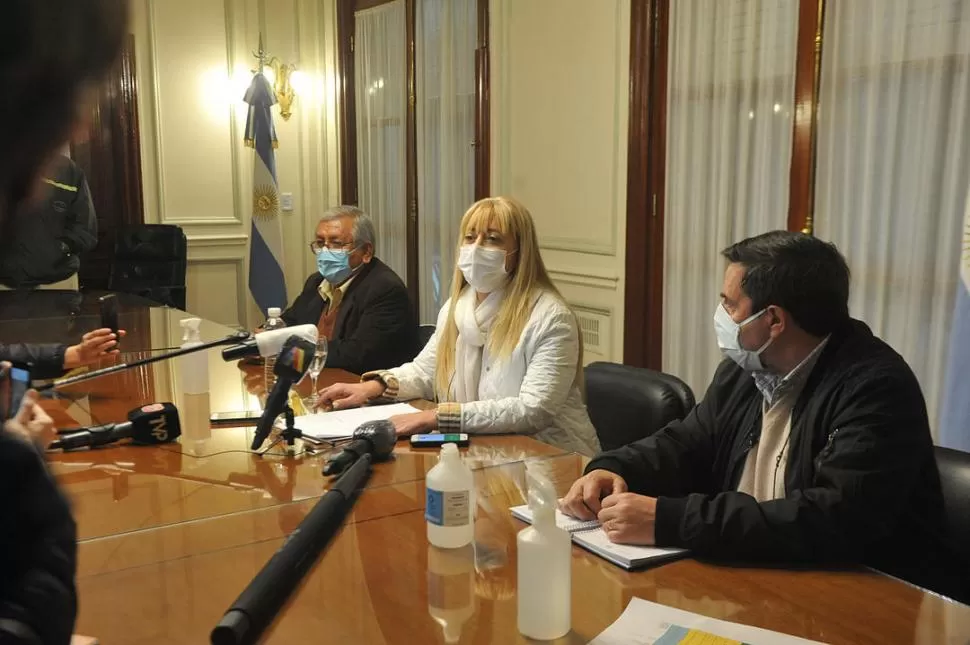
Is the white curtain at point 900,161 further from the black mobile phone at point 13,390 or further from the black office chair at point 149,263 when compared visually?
the black office chair at point 149,263

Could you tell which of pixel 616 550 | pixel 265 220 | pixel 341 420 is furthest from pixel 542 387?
pixel 265 220

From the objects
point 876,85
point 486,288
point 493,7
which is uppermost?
point 493,7

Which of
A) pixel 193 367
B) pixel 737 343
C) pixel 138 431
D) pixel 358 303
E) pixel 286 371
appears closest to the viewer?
pixel 737 343

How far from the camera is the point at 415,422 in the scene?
6.80 ft

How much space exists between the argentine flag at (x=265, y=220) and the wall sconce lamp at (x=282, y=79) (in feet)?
0.26

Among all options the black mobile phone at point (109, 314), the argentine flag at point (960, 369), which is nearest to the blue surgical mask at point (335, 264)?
the black mobile phone at point (109, 314)

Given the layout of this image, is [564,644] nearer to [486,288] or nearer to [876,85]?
[486,288]

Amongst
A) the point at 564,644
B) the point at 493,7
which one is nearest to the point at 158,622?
the point at 564,644

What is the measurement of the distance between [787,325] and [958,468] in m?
0.38

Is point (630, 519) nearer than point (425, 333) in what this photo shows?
Yes

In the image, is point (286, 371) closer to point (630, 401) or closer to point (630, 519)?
point (630, 519)

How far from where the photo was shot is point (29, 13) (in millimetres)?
488

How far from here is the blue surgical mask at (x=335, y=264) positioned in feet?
11.5

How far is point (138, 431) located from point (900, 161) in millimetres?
2381
